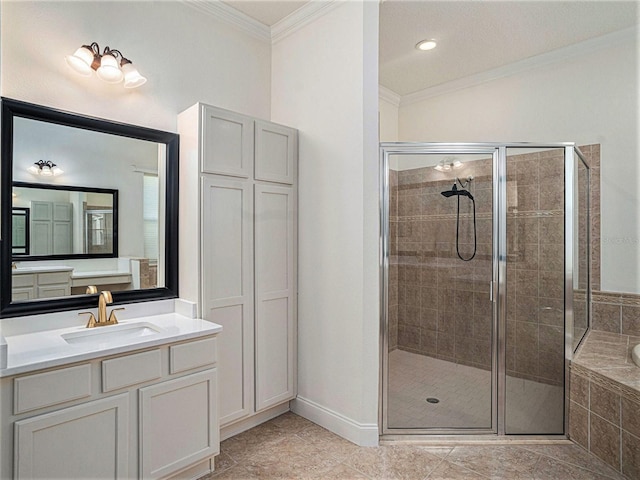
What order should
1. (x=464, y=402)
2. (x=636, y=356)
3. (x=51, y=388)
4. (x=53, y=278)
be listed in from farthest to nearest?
(x=464, y=402), (x=636, y=356), (x=53, y=278), (x=51, y=388)

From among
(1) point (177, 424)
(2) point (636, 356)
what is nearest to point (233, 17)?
(1) point (177, 424)

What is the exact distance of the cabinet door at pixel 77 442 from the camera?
1.47 m

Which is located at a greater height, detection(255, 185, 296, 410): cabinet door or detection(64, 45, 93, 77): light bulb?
detection(64, 45, 93, 77): light bulb

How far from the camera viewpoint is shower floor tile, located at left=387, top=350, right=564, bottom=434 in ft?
8.13

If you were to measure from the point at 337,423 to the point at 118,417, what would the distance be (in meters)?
1.37

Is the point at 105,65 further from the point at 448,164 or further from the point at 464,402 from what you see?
the point at 464,402

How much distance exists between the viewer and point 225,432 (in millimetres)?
2428

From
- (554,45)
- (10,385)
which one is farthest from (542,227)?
(10,385)

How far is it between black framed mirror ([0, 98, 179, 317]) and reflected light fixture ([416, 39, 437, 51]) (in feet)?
7.12

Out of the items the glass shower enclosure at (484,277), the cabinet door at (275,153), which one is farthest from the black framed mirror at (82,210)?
the glass shower enclosure at (484,277)

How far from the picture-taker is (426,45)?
3.17 metres

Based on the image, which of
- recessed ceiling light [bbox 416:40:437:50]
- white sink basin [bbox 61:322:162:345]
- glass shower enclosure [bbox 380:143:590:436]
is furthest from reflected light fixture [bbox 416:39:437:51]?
white sink basin [bbox 61:322:162:345]

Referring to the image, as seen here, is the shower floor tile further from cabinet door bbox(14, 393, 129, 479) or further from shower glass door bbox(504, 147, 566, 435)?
cabinet door bbox(14, 393, 129, 479)

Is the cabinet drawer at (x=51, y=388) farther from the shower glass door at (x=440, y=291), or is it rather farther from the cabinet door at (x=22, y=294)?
the shower glass door at (x=440, y=291)
